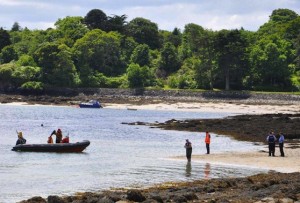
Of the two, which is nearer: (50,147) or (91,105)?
(50,147)

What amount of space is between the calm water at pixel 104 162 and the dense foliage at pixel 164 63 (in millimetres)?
49765

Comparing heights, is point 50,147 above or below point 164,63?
below

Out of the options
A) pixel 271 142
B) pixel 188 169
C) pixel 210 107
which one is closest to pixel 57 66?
pixel 210 107

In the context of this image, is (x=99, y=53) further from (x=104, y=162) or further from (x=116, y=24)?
(x=104, y=162)

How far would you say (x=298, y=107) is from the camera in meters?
96.2

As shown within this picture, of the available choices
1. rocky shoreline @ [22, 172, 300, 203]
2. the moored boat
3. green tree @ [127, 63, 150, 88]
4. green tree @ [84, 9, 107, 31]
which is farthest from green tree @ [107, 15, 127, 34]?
rocky shoreline @ [22, 172, 300, 203]

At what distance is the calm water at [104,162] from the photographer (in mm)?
29875

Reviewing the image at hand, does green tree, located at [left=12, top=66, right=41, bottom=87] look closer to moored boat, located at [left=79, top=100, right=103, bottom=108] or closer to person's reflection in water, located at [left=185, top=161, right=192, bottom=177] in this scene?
moored boat, located at [left=79, top=100, right=103, bottom=108]

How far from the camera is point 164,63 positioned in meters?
136

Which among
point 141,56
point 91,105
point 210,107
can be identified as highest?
point 141,56

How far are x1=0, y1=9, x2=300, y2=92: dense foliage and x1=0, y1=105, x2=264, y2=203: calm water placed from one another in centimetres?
4977

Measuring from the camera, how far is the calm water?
29.9 metres

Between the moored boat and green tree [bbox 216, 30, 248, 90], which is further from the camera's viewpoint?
green tree [bbox 216, 30, 248, 90]

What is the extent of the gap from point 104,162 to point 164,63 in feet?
320
